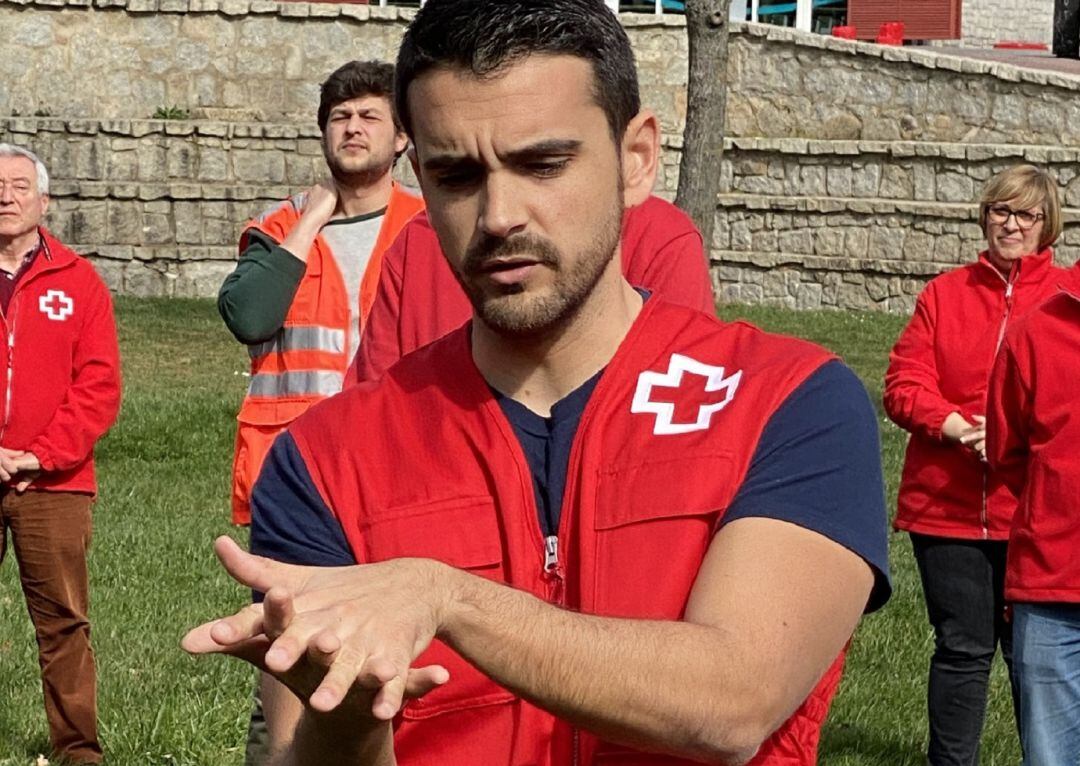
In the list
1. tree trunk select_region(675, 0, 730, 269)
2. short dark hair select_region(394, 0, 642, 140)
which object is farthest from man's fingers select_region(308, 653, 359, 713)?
tree trunk select_region(675, 0, 730, 269)

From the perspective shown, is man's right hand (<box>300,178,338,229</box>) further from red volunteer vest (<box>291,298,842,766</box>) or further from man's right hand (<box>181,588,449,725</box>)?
man's right hand (<box>181,588,449,725</box>)

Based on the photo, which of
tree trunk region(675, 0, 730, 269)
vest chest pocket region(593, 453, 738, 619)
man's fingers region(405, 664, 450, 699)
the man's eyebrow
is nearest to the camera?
man's fingers region(405, 664, 450, 699)

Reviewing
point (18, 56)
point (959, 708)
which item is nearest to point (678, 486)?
point (959, 708)

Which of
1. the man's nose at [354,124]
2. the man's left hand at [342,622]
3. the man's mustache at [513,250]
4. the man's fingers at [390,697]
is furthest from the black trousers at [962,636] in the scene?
→ the man's fingers at [390,697]

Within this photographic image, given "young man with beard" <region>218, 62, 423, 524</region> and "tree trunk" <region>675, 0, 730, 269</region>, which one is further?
"tree trunk" <region>675, 0, 730, 269</region>

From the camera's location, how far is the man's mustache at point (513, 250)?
2.41 m

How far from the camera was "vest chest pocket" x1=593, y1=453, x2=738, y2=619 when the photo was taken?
2281 mm

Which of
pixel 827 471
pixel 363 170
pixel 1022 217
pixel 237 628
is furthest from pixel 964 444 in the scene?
pixel 237 628

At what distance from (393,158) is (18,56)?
626 inches

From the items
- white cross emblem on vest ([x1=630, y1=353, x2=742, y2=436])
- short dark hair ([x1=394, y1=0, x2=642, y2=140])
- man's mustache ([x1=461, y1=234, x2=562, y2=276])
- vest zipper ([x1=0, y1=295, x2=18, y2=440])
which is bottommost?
vest zipper ([x1=0, y1=295, x2=18, y2=440])

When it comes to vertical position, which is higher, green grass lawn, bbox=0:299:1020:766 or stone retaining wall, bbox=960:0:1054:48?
stone retaining wall, bbox=960:0:1054:48

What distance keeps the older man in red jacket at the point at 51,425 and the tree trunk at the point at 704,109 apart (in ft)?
33.0

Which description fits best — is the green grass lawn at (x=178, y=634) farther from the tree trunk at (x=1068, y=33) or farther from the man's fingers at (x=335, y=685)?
the tree trunk at (x=1068, y=33)

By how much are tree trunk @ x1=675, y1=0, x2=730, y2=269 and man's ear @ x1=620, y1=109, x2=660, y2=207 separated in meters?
13.9
